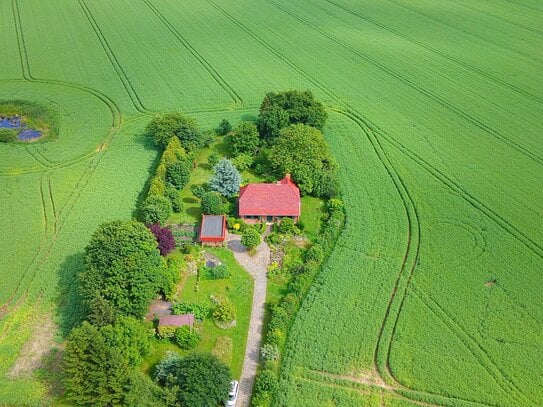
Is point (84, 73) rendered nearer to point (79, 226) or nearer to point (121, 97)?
point (121, 97)

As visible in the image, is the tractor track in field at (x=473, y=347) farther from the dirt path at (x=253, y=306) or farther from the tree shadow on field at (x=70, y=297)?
the tree shadow on field at (x=70, y=297)

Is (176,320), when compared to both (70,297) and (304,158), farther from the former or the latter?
(304,158)

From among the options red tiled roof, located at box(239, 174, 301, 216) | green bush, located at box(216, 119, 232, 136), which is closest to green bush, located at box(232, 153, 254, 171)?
red tiled roof, located at box(239, 174, 301, 216)

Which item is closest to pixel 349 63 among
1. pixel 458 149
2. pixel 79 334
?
pixel 458 149

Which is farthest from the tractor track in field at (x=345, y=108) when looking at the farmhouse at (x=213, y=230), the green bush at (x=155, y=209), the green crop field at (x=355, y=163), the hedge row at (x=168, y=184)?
the hedge row at (x=168, y=184)

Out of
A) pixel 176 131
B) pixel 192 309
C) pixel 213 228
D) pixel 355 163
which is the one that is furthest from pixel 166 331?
pixel 355 163

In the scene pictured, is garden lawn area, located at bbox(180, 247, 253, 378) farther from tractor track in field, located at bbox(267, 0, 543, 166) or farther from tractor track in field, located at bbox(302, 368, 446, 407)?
tractor track in field, located at bbox(267, 0, 543, 166)
